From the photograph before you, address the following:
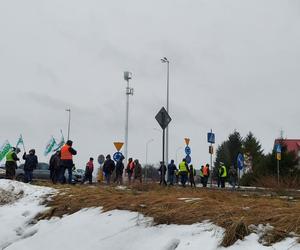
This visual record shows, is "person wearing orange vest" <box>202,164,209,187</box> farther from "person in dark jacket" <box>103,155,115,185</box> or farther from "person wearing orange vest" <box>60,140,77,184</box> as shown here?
"person wearing orange vest" <box>60,140,77,184</box>

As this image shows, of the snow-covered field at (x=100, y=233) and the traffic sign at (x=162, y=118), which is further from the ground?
the traffic sign at (x=162, y=118)

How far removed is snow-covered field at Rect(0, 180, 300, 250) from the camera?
6.01m

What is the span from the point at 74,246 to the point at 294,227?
9.99ft

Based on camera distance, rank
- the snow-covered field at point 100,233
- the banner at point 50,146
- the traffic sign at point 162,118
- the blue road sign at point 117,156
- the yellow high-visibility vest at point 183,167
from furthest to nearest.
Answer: the banner at point 50,146 < the blue road sign at point 117,156 < the yellow high-visibility vest at point 183,167 < the traffic sign at point 162,118 < the snow-covered field at point 100,233

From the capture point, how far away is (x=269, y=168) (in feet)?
140

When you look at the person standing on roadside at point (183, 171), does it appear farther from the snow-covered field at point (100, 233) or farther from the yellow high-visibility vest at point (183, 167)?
the snow-covered field at point (100, 233)

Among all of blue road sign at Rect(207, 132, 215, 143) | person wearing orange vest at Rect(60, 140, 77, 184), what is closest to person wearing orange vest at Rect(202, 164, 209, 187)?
blue road sign at Rect(207, 132, 215, 143)

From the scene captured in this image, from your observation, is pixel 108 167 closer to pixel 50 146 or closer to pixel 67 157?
pixel 67 157

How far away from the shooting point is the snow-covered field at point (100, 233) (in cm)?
601

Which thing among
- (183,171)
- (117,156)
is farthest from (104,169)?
(183,171)

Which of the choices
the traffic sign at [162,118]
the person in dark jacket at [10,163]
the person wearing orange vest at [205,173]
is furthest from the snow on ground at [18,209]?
the person wearing orange vest at [205,173]

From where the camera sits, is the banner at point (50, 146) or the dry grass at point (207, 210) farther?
the banner at point (50, 146)

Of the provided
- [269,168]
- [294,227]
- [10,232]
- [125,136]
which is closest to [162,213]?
[294,227]

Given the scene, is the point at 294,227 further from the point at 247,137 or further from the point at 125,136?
the point at 247,137
